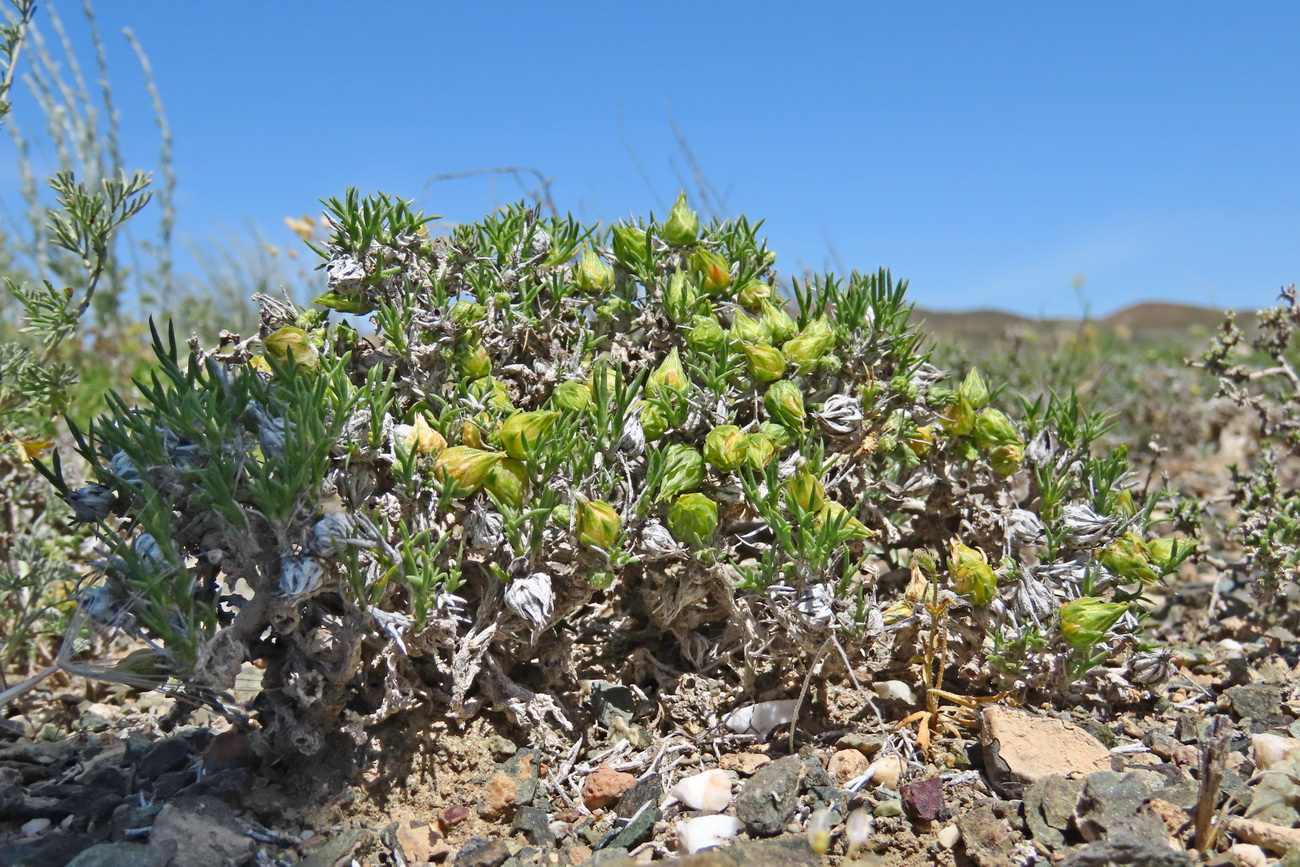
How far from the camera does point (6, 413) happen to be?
9.59 ft

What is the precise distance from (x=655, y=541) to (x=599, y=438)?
0.91 feet

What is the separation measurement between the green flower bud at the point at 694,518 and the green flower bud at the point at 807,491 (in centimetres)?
19

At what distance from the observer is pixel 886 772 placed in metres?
2.19

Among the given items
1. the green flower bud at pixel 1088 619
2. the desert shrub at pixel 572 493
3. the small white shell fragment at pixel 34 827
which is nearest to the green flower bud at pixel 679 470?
the desert shrub at pixel 572 493

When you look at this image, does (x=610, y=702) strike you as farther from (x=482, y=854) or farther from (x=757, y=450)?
(x=757, y=450)

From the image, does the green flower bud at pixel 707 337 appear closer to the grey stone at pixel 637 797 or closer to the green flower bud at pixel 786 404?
the green flower bud at pixel 786 404

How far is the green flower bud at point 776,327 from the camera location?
244 centimetres

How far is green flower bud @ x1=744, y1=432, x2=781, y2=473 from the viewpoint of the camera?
2211 millimetres

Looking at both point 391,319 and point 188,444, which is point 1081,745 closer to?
point 391,319

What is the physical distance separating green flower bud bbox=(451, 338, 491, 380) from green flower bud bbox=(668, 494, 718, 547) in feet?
1.99

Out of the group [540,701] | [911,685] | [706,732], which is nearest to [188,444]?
[540,701]

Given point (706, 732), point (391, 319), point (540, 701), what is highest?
point (391, 319)

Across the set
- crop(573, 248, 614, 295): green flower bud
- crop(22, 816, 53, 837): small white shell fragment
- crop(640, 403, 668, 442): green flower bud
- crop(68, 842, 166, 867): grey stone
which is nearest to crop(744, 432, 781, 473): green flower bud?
crop(640, 403, 668, 442): green flower bud

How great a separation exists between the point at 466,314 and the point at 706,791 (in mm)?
1272
